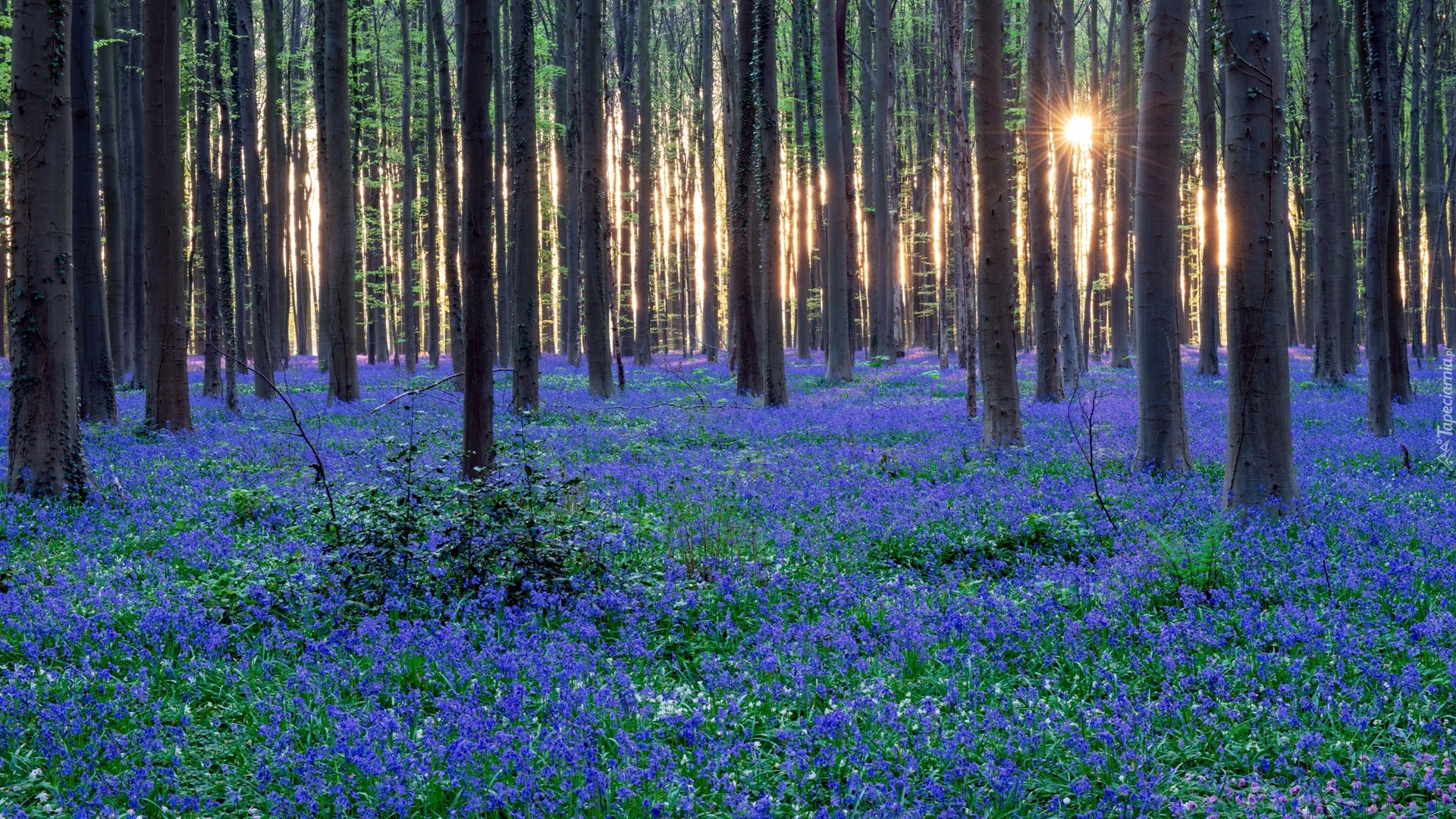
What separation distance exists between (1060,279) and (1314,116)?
7750 millimetres

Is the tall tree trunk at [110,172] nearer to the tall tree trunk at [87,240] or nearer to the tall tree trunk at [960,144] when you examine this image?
the tall tree trunk at [87,240]

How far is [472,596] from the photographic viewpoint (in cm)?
584

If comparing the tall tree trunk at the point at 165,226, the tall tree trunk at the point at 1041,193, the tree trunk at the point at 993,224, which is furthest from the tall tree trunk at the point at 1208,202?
the tall tree trunk at the point at 165,226

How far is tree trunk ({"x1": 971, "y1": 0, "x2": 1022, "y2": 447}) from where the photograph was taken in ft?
37.9

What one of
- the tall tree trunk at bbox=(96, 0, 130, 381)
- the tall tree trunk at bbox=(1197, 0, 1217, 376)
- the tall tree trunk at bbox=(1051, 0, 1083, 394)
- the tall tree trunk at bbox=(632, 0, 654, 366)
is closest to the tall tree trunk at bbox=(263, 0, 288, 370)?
the tall tree trunk at bbox=(96, 0, 130, 381)

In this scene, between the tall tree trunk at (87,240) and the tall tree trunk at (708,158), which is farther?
the tall tree trunk at (708,158)

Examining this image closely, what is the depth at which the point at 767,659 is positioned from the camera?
4.62 metres

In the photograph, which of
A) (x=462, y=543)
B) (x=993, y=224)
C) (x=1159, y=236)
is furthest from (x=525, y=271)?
(x=1159, y=236)

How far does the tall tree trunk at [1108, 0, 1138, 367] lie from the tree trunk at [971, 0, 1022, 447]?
178 centimetres

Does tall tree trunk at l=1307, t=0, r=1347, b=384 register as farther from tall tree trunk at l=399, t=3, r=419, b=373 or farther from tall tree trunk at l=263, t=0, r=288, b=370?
tall tree trunk at l=263, t=0, r=288, b=370

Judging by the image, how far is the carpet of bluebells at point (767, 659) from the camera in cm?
347

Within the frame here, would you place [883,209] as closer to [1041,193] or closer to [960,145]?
[1041,193]

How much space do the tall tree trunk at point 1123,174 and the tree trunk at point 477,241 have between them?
7198mm

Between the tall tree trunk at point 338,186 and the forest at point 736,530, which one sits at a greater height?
the tall tree trunk at point 338,186
